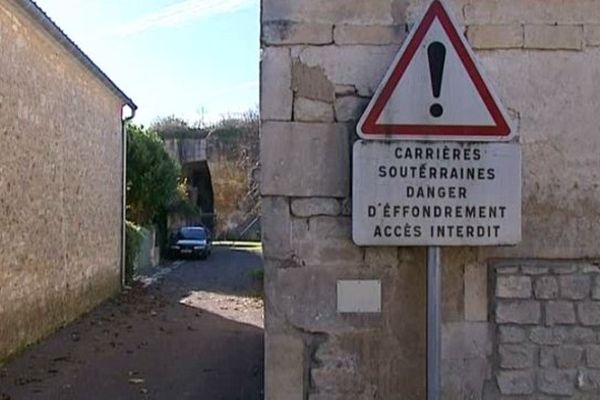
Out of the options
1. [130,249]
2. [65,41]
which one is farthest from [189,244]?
[65,41]

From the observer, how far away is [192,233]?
34.5m

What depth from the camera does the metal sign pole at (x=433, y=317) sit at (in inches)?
143

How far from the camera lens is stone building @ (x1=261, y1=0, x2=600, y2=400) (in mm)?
3982

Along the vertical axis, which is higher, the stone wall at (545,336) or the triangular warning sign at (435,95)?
the triangular warning sign at (435,95)

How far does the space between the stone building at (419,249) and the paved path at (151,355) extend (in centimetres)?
389

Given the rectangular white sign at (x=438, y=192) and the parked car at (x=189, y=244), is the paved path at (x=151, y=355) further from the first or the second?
the parked car at (x=189, y=244)

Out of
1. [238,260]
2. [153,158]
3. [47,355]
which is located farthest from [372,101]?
[238,260]

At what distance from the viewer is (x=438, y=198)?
3.65m

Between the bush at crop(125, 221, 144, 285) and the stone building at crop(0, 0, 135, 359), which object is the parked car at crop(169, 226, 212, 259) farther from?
the stone building at crop(0, 0, 135, 359)

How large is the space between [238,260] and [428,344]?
29876mm

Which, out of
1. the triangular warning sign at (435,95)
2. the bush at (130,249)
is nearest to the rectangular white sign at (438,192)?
the triangular warning sign at (435,95)

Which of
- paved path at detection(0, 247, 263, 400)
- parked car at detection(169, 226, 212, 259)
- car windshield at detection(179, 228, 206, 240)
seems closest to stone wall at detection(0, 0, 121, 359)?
paved path at detection(0, 247, 263, 400)

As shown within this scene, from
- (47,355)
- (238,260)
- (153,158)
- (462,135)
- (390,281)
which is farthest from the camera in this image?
(238,260)

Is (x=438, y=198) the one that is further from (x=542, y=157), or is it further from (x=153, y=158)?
(x=153, y=158)
